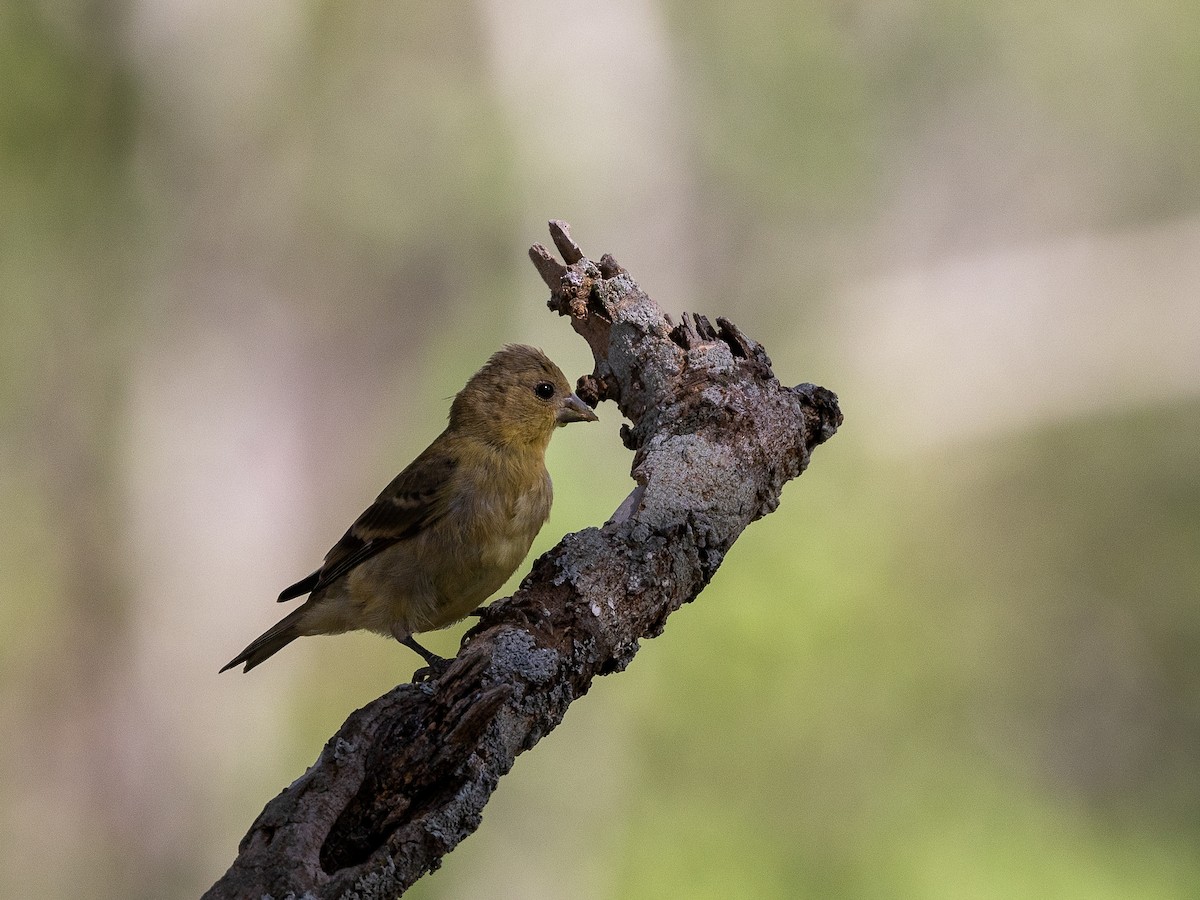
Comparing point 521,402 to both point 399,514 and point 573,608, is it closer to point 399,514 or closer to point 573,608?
point 399,514

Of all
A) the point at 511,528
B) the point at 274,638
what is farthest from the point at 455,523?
the point at 274,638

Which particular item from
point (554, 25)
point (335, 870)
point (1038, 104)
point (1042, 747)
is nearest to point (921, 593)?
point (1042, 747)

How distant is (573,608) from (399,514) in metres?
2.19

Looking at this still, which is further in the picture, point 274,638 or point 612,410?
point 612,410

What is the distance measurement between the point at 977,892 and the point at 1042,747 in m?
3.87

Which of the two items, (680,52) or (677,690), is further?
(680,52)

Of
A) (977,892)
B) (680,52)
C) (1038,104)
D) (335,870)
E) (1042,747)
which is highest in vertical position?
(1038,104)

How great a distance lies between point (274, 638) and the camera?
6.31 m

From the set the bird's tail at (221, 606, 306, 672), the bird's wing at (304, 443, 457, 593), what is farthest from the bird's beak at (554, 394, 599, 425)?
the bird's tail at (221, 606, 306, 672)

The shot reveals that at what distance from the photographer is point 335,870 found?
3230mm

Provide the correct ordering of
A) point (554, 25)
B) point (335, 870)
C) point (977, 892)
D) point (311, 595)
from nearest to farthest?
1. point (335, 870)
2. point (311, 595)
3. point (977, 892)
4. point (554, 25)

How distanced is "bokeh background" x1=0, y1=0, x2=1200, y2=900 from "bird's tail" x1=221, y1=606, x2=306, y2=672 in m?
4.64

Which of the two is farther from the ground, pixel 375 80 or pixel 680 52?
pixel 680 52

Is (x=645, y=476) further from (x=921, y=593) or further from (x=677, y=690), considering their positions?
(x=921, y=593)
